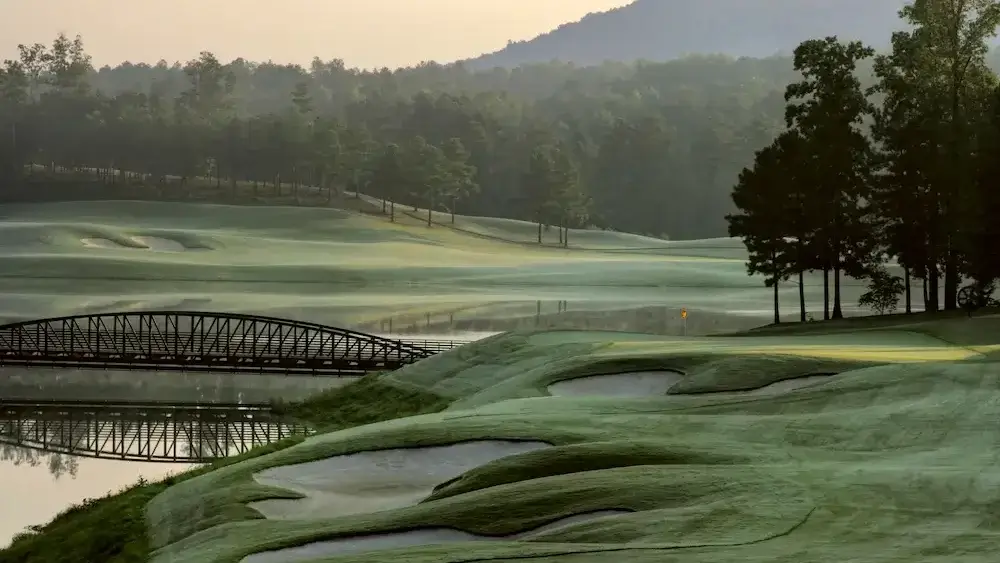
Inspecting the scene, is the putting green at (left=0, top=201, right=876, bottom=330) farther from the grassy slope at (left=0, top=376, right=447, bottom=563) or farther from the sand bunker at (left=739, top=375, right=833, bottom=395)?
the sand bunker at (left=739, top=375, right=833, bottom=395)

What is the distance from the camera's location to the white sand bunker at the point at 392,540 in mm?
11586

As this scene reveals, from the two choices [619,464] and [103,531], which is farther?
[103,531]

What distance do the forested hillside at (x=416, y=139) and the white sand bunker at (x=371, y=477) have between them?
9643cm

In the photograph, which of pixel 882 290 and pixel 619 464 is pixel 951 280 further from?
pixel 619 464

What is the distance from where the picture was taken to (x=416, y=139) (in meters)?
122

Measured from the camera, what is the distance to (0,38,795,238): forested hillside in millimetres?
127938

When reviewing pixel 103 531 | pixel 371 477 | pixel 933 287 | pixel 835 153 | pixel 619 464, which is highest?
pixel 835 153

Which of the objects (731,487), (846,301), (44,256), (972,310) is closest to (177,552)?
(731,487)

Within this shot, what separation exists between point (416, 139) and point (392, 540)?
111 m

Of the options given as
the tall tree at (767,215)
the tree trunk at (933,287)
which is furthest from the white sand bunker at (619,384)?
the tree trunk at (933,287)

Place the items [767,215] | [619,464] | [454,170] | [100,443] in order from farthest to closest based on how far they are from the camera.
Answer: [454,170]
[767,215]
[100,443]
[619,464]

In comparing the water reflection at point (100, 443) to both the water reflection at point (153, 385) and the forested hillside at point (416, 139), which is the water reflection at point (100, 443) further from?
the forested hillside at point (416, 139)

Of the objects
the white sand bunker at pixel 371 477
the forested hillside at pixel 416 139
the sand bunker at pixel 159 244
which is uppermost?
the forested hillside at pixel 416 139

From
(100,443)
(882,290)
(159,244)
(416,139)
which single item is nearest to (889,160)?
(882,290)
